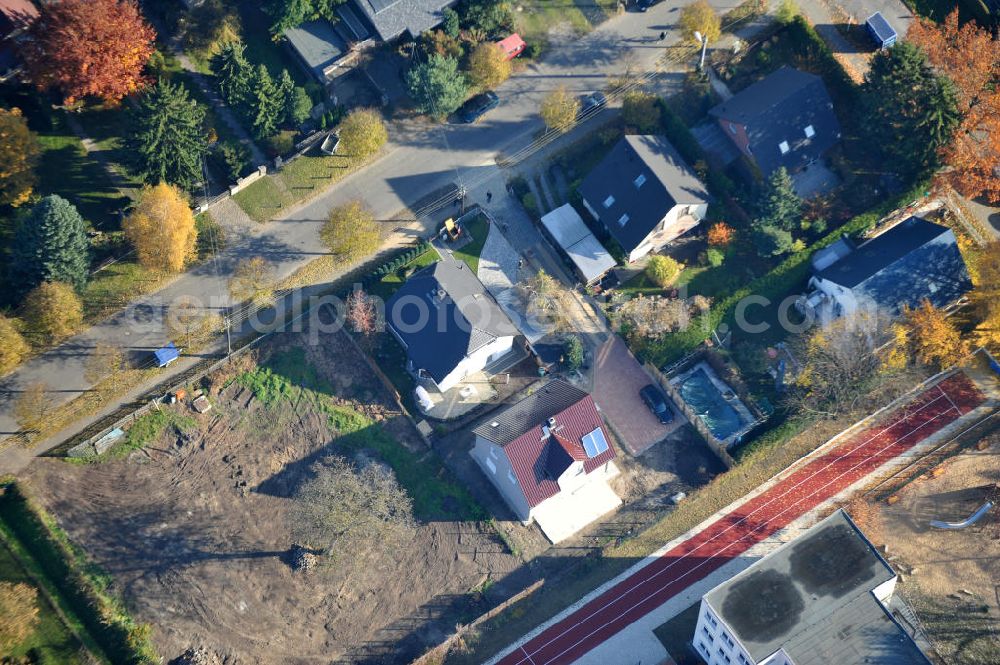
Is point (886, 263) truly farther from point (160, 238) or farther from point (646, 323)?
point (160, 238)

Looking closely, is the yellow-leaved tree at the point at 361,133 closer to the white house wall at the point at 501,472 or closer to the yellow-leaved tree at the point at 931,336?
the white house wall at the point at 501,472

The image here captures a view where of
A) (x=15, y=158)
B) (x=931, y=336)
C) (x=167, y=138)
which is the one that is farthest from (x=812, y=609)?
(x=15, y=158)

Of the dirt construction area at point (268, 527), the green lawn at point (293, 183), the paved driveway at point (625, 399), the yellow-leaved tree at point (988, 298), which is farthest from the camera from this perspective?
the green lawn at point (293, 183)

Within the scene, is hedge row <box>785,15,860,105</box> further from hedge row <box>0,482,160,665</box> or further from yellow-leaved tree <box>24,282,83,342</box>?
hedge row <box>0,482,160,665</box>

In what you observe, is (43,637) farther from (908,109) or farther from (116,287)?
(908,109)

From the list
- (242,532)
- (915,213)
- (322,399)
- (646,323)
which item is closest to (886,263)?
(915,213)

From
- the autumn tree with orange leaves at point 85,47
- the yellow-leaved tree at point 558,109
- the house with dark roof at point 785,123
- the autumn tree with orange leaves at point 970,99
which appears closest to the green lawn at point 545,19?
the yellow-leaved tree at point 558,109

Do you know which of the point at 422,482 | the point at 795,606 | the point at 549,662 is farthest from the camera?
the point at 422,482
